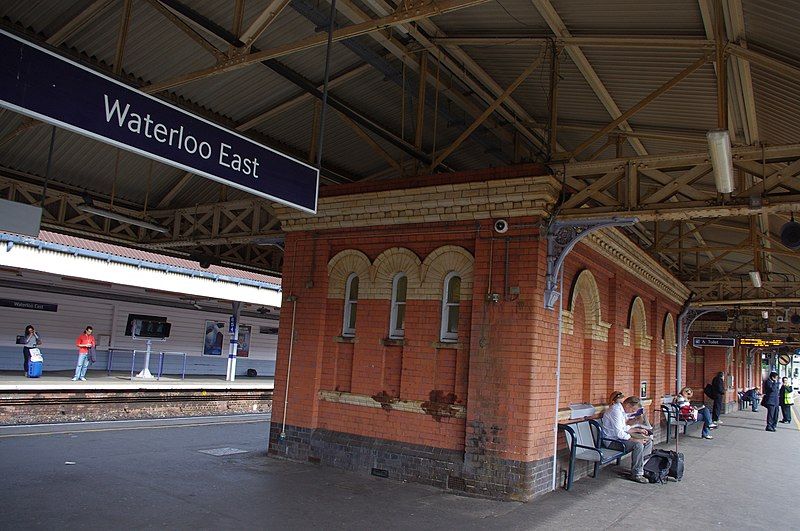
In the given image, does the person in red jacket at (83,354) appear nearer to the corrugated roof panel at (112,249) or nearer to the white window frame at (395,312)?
the corrugated roof panel at (112,249)

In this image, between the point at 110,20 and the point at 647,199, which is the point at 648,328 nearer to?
the point at 647,199

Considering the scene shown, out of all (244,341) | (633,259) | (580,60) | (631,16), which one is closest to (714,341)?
(633,259)

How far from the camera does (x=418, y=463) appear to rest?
893 centimetres

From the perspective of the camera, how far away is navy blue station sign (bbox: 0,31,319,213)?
3.91 metres

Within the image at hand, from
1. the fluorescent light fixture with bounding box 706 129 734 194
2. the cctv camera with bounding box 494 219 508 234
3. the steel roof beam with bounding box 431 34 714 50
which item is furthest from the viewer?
the cctv camera with bounding box 494 219 508 234

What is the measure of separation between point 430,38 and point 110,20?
4429 mm

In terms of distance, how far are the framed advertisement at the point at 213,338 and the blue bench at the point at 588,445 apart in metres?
17.9

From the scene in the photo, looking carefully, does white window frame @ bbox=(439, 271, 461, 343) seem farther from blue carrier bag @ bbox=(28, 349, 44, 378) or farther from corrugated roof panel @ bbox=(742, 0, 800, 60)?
blue carrier bag @ bbox=(28, 349, 44, 378)

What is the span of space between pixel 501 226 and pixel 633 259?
497 cm

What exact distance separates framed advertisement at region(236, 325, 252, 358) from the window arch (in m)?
17.9

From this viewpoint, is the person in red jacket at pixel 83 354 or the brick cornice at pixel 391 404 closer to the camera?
the brick cornice at pixel 391 404

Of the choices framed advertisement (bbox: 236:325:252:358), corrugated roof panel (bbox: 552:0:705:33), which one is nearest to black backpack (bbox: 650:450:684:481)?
corrugated roof panel (bbox: 552:0:705:33)

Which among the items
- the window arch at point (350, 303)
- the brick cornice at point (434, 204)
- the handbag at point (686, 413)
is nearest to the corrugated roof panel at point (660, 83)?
the brick cornice at point (434, 204)

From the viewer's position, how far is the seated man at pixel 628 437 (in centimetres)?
1019
